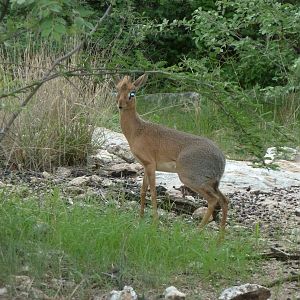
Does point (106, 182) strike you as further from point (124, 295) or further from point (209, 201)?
point (124, 295)

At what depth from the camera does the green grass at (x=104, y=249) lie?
17.3 ft

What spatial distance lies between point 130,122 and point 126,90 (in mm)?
429

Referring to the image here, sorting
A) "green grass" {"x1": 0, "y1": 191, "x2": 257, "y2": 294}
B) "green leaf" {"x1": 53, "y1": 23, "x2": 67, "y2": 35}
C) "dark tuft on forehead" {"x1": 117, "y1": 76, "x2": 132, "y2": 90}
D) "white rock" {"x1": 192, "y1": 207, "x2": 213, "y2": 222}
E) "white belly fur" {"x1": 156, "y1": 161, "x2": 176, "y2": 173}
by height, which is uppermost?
"green leaf" {"x1": 53, "y1": 23, "x2": 67, "y2": 35}

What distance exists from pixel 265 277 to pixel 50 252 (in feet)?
4.66

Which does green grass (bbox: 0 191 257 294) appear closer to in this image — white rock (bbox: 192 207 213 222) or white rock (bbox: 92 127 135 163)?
white rock (bbox: 192 207 213 222)

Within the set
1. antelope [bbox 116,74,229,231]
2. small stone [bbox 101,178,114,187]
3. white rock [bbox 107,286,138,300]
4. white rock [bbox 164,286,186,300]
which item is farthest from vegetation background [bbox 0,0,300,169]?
white rock [bbox 164,286,186,300]

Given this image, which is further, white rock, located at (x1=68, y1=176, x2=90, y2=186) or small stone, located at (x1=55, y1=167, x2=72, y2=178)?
small stone, located at (x1=55, y1=167, x2=72, y2=178)

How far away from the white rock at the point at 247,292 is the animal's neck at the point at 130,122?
2716mm

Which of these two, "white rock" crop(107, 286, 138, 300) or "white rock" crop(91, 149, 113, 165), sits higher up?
"white rock" crop(107, 286, 138, 300)

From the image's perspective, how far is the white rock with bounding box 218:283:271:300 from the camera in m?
5.11

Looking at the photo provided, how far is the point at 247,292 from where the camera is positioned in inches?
201

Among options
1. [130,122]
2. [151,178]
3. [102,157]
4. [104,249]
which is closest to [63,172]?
[102,157]

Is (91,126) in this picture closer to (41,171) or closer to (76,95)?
(76,95)

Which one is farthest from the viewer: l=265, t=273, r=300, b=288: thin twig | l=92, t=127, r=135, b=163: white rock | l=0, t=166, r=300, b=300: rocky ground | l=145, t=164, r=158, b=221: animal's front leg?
l=92, t=127, r=135, b=163: white rock
